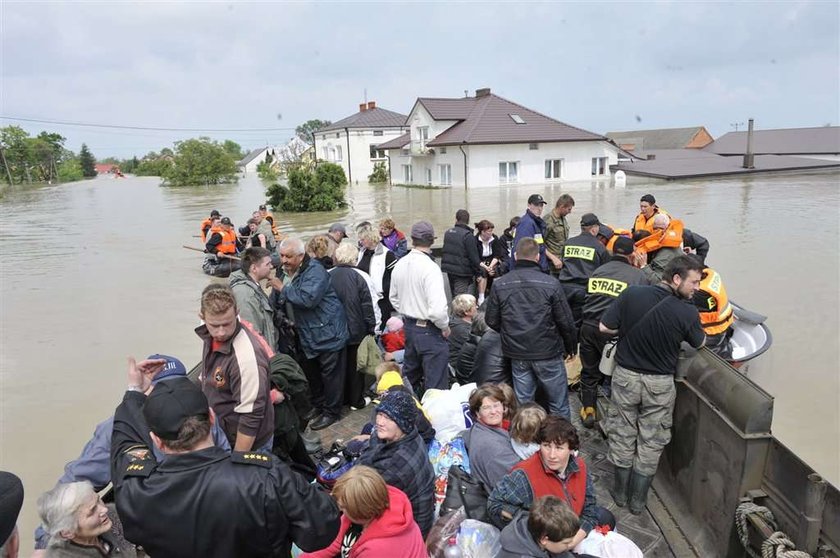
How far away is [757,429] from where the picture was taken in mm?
2885

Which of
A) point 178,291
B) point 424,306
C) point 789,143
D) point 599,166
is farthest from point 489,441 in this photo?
point 789,143

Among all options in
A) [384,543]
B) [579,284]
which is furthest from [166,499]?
[579,284]

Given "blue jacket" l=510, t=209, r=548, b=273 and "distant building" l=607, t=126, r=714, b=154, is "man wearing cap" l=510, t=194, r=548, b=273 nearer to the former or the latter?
"blue jacket" l=510, t=209, r=548, b=273

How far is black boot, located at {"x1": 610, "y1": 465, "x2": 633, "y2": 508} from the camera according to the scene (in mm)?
3660

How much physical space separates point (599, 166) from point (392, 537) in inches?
1341

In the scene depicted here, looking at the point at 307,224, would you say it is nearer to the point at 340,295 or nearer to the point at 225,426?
the point at 340,295

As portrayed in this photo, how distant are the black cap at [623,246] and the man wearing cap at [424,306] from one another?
4.70ft

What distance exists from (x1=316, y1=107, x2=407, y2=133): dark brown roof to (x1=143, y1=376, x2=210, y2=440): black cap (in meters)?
Result: 45.1

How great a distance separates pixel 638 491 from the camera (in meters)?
3.61

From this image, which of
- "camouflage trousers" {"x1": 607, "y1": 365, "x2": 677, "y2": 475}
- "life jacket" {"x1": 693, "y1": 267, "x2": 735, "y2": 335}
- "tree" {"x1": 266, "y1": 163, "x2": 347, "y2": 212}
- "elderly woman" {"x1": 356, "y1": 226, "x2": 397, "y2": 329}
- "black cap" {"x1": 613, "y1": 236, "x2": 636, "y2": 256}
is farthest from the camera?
"tree" {"x1": 266, "y1": 163, "x2": 347, "y2": 212}

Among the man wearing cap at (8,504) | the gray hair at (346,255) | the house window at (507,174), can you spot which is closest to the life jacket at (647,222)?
the gray hair at (346,255)

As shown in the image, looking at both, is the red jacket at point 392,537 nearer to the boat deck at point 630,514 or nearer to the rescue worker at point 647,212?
the boat deck at point 630,514

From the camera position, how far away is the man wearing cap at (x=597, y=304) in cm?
431

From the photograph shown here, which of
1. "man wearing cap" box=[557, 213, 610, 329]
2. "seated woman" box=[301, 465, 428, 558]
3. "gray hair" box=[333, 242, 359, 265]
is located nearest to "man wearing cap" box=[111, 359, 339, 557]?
"seated woman" box=[301, 465, 428, 558]
